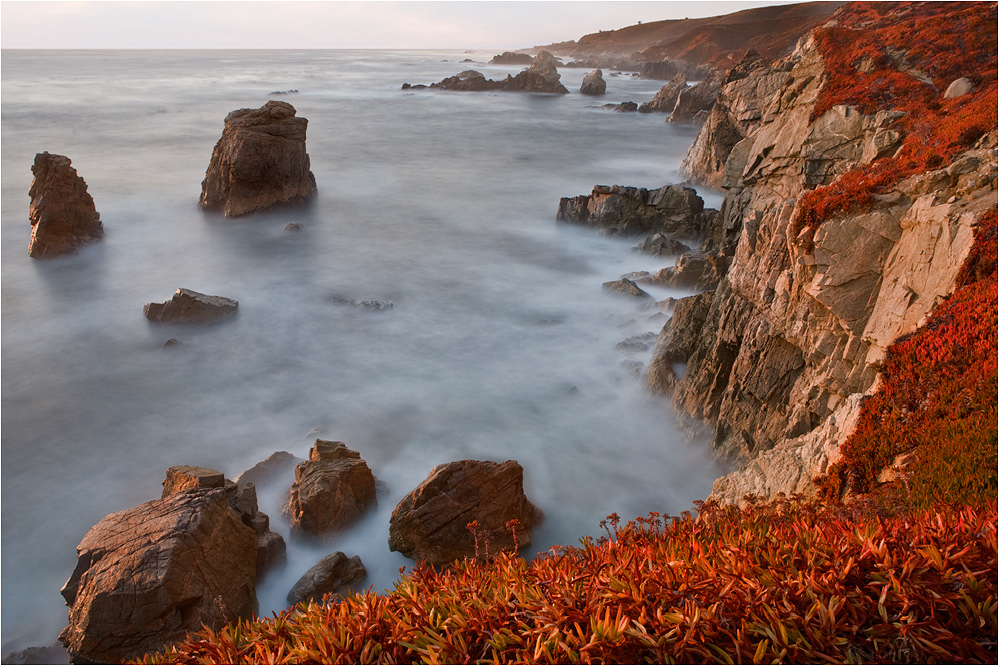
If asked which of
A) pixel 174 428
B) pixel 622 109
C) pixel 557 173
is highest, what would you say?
pixel 622 109

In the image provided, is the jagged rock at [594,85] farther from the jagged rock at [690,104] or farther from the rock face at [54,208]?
the rock face at [54,208]

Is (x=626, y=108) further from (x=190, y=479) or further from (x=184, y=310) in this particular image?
(x=190, y=479)

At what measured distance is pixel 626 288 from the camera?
63.0 feet

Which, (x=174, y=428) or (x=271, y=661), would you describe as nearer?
(x=271, y=661)

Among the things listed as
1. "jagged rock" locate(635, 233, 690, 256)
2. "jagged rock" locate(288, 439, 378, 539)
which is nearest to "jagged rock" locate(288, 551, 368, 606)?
"jagged rock" locate(288, 439, 378, 539)

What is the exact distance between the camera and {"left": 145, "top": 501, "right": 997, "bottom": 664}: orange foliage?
9.48 ft

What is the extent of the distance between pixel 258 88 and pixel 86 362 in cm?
7804

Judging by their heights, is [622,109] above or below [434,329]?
above

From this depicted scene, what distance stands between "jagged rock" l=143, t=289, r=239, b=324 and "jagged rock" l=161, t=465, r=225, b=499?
8.77 metres

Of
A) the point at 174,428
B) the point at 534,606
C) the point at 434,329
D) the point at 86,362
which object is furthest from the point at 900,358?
the point at 86,362

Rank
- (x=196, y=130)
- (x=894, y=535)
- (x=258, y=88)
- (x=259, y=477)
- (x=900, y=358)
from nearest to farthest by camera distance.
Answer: (x=894, y=535) < (x=900, y=358) < (x=259, y=477) < (x=196, y=130) < (x=258, y=88)

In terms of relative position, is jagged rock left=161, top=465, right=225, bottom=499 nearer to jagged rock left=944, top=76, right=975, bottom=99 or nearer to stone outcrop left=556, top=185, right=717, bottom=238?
jagged rock left=944, top=76, right=975, bottom=99

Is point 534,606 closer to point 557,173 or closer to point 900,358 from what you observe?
point 900,358

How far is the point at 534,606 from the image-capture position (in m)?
3.25
